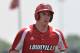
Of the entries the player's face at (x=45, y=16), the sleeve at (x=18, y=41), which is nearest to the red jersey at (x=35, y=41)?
the sleeve at (x=18, y=41)

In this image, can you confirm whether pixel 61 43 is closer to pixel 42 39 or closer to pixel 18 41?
pixel 42 39

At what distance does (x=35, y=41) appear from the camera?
10.6 metres

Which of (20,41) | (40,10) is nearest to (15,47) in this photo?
(20,41)

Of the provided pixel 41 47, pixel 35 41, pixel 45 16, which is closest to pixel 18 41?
pixel 35 41

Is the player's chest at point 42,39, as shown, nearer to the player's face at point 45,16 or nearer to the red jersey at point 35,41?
the red jersey at point 35,41

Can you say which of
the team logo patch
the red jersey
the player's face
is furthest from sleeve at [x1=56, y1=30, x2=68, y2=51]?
the player's face

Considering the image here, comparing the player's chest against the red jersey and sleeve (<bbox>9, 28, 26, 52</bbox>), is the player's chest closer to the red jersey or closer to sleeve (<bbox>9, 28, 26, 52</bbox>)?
the red jersey

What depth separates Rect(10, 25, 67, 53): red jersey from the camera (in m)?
10.5

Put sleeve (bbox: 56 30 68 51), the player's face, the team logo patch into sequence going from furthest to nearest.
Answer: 1. sleeve (bbox: 56 30 68 51)
2. the team logo patch
3. the player's face

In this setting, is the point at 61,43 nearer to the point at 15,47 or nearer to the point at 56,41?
the point at 56,41

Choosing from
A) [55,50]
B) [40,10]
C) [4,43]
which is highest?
[40,10]

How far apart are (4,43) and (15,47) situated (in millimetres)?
62486

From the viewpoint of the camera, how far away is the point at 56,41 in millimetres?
10766

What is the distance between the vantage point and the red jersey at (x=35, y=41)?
Answer: 10516 millimetres
